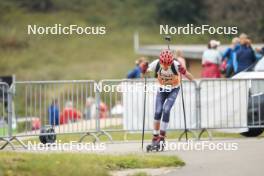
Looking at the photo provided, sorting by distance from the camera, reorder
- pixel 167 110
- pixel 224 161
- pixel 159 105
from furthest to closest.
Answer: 1. pixel 159 105
2. pixel 167 110
3. pixel 224 161

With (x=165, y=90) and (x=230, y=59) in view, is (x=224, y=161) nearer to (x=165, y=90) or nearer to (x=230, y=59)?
(x=165, y=90)

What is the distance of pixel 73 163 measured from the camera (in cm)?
1180

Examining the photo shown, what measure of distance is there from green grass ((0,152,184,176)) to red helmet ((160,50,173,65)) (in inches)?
86.2

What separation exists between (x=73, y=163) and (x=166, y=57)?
3971mm

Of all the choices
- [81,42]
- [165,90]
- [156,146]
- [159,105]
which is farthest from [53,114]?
[81,42]

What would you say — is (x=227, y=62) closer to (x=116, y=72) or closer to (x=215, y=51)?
(x=215, y=51)

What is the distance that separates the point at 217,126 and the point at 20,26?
49.0 metres

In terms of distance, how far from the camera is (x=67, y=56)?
62.2 metres

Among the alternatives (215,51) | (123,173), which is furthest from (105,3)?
(123,173)

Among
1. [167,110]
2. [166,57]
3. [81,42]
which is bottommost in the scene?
[167,110]

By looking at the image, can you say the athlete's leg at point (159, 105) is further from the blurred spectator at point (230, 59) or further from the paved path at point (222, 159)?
the blurred spectator at point (230, 59)

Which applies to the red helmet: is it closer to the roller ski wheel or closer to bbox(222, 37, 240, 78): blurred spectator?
the roller ski wheel

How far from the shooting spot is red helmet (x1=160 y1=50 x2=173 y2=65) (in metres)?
15.2

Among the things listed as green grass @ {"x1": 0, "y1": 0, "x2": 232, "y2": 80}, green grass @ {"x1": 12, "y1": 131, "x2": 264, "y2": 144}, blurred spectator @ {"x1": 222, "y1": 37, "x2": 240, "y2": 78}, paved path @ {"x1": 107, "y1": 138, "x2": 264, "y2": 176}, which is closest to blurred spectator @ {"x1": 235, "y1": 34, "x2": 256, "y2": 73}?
blurred spectator @ {"x1": 222, "y1": 37, "x2": 240, "y2": 78}
